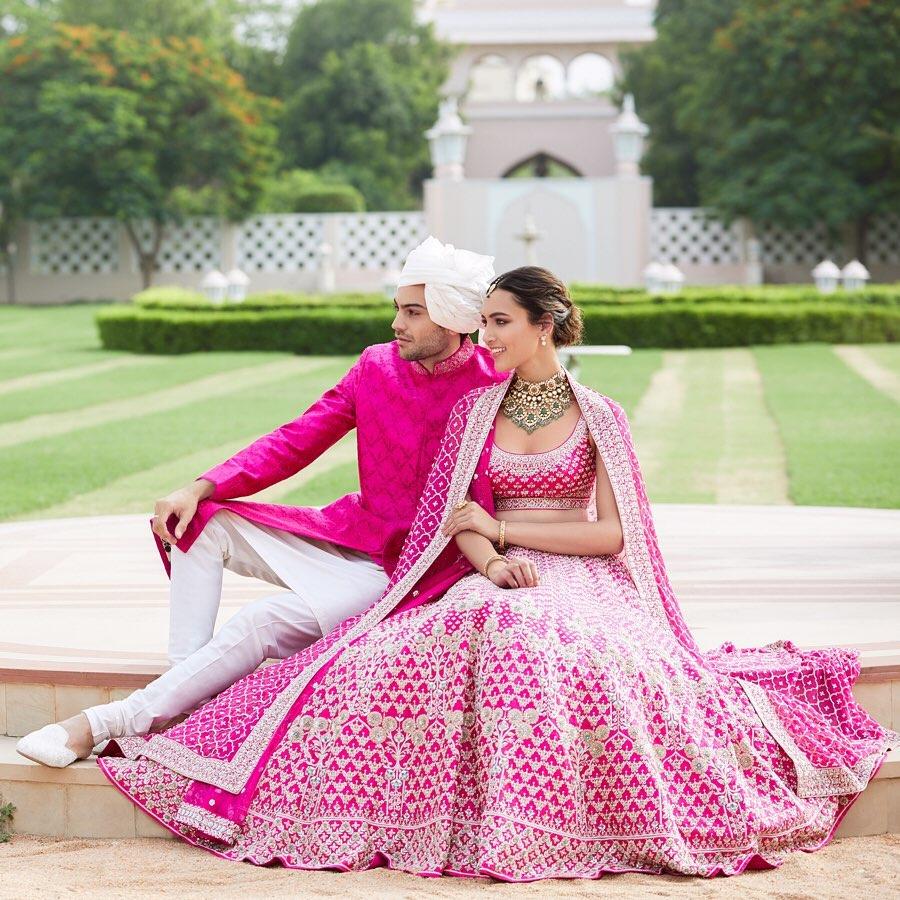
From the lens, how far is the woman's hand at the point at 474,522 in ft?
11.1

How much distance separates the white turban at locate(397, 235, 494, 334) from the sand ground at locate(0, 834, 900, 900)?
129 cm

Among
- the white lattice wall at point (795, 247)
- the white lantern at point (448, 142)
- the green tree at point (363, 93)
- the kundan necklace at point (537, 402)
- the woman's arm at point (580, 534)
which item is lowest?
the woman's arm at point (580, 534)

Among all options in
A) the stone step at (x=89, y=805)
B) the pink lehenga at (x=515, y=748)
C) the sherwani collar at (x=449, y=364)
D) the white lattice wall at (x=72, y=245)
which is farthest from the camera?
the white lattice wall at (x=72, y=245)

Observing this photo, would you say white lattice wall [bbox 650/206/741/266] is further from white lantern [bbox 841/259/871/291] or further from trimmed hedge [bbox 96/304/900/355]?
trimmed hedge [bbox 96/304/900/355]

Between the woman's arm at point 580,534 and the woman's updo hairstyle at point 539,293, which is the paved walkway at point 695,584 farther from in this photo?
the woman's updo hairstyle at point 539,293

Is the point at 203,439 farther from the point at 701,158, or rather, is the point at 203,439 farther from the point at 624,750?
the point at 701,158

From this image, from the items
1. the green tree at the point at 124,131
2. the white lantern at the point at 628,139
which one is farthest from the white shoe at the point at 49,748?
the green tree at the point at 124,131

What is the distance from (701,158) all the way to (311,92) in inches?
320

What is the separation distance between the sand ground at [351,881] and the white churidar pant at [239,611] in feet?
1.05

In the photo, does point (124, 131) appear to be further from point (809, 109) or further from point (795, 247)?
point (795, 247)

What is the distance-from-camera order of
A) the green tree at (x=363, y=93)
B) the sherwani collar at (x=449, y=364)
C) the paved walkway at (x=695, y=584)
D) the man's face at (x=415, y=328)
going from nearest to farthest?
the man's face at (x=415, y=328) < the sherwani collar at (x=449, y=364) < the paved walkway at (x=695, y=584) < the green tree at (x=363, y=93)

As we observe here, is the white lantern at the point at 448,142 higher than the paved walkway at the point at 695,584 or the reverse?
higher

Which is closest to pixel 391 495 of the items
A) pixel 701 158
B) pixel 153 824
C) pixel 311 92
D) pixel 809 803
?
pixel 153 824

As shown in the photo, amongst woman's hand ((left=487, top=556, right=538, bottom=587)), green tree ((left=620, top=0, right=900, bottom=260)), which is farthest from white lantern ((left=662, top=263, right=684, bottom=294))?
woman's hand ((left=487, top=556, right=538, bottom=587))
